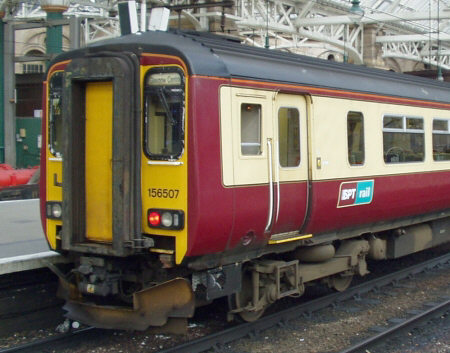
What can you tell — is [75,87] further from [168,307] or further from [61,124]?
[168,307]

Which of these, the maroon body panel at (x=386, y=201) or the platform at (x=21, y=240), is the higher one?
the maroon body panel at (x=386, y=201)

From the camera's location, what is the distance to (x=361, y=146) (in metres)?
8.53

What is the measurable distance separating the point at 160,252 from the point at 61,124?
1908mm

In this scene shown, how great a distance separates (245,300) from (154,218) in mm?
1739

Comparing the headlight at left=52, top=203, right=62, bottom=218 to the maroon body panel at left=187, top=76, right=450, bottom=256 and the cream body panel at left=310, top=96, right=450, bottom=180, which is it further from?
the cream body panel at left=310, top=96, right=450, bottom=180

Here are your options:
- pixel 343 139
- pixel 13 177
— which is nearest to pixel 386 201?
pixel 343 139

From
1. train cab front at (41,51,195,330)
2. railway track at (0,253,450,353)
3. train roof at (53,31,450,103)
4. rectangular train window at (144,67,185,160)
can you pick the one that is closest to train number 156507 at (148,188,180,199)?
train cab front at (41,51,195,330)

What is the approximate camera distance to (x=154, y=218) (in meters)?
6.44

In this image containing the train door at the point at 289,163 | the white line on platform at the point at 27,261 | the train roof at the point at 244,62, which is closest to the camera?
the train roof at the point at 244,62

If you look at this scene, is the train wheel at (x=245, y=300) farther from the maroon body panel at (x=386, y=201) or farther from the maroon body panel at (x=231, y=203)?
the maroon body panel at (x=386, y=201)

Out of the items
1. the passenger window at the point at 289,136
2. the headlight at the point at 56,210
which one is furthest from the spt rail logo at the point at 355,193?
the headlight at the point at 56,210

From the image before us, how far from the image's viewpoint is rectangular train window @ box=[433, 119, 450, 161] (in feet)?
33.8

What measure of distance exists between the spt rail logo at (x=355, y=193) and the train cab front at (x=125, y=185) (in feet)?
8.32

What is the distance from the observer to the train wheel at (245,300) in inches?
289
